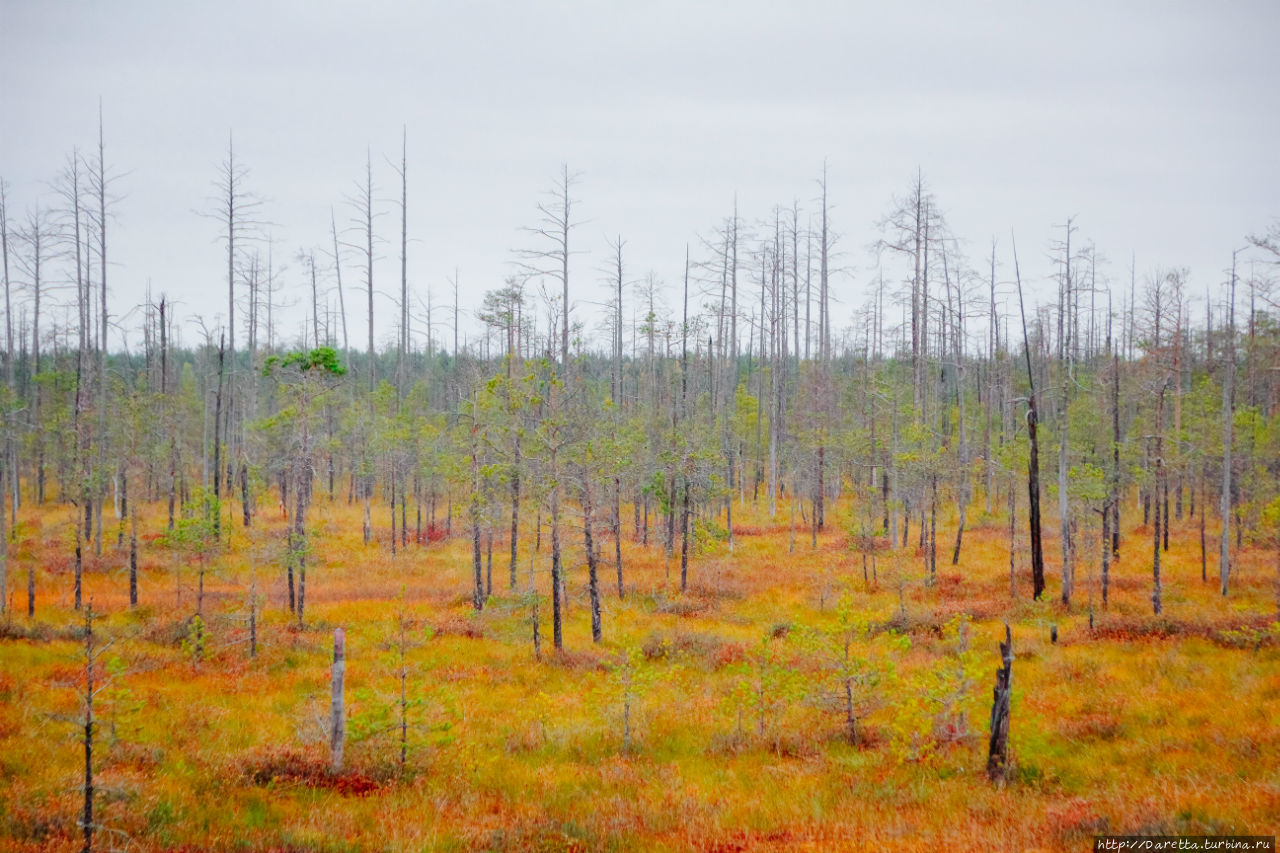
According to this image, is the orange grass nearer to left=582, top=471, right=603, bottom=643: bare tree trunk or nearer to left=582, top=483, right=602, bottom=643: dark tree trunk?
left=582, top=483, right=602, bottom=643: dark tree trunk

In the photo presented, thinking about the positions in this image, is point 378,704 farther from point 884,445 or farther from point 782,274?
point 782,274

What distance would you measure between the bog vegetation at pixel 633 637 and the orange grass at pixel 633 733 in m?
0.08

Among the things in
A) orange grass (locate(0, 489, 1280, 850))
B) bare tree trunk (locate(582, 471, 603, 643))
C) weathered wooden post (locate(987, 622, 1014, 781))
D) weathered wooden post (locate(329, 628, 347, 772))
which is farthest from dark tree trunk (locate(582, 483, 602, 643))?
weathered wooden post (locate(987, 622, 1014, 781))

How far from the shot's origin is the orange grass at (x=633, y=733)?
824cm

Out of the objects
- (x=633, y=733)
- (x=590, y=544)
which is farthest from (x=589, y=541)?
(x=633, y=733)

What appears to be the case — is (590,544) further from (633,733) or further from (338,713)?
(338,713)

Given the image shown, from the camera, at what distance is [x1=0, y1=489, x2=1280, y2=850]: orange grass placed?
8.24 metres

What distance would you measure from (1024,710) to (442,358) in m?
82.0

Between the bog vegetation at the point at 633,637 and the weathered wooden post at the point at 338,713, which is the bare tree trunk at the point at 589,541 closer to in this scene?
the bog vegetation at the point at 633,637

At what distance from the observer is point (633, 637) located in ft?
62.6

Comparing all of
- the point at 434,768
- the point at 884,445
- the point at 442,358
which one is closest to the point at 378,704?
the point at 434,768

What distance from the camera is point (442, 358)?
86938mm

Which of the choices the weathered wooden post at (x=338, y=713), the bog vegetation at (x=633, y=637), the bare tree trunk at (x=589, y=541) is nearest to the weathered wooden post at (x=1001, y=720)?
the bog vegetation at (x=633, y=637)

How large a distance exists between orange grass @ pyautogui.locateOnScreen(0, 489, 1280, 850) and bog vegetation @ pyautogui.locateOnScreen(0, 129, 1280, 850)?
0.27 feet
